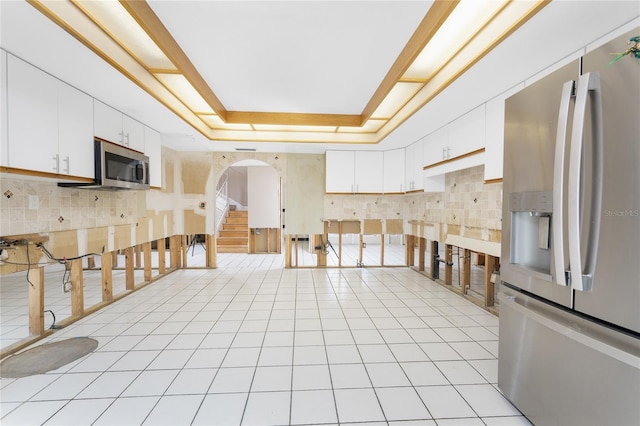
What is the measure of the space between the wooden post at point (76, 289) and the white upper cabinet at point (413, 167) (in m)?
4.69

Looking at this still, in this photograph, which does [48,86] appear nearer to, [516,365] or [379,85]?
[379,85]

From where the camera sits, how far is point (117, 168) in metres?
2.97

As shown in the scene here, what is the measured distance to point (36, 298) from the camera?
2.52 meters

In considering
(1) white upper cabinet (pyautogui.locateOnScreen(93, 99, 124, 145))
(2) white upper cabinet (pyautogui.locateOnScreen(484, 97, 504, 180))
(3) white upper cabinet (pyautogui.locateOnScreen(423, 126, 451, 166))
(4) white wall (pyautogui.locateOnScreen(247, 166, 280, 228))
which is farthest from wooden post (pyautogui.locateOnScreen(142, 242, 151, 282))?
(2) white upper cabinet (pyautogui.locateOnScreen(484, 97, 504, 180))

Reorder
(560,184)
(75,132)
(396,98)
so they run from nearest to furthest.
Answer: (560,184) → (75,132) → (396,98)

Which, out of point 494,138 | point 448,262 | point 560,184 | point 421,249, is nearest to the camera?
point 560,184

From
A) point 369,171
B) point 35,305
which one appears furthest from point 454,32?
point 35,305

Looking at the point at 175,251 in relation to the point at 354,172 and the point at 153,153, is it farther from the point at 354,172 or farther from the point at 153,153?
the point at 354,172

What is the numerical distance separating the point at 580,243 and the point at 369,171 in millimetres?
4008

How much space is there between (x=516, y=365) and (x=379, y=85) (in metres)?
2.70

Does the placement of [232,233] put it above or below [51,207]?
below

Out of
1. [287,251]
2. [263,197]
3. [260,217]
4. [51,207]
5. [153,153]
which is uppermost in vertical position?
[153,153]

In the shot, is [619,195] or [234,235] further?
[234,235]

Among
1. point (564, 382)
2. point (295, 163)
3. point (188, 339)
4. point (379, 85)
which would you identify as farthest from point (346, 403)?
point (295, 163)
